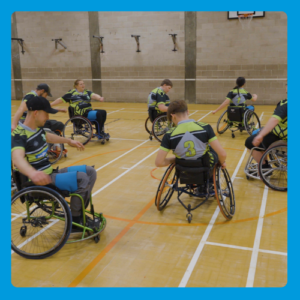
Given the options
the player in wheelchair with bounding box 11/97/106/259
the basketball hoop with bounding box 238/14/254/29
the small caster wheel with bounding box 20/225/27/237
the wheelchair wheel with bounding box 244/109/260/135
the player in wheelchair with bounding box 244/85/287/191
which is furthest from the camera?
the basketball hoop with bounding box 238/14/254/29

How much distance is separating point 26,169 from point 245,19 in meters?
10.5

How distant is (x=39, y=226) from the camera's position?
300 cm

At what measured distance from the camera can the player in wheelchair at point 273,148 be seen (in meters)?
3.54

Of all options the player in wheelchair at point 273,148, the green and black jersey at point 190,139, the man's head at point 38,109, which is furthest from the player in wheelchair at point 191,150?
the man's head at point 38,109

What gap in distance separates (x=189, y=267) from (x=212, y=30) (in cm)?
1050

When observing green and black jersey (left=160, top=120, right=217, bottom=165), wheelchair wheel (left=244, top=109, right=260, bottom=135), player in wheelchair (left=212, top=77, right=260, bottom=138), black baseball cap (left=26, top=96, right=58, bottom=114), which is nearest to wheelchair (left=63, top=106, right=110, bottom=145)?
player in wheelchair (left=212, top=77, right=260, bottom=138)

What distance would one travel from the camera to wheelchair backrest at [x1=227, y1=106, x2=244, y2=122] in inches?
258

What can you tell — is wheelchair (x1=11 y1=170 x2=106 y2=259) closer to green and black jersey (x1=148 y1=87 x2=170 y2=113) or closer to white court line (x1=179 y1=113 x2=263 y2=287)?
white court line (x1=179 y1=113 x2=263 y2=287)

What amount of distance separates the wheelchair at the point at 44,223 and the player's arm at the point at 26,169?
107mm

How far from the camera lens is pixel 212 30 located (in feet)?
37.8

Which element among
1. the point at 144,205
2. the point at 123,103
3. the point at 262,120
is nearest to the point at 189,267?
the point at 144,205

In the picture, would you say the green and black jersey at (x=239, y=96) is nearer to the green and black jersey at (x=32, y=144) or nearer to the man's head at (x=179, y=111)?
the man's head at (x=179, y=111)

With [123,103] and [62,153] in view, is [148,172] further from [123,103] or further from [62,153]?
[123,103]

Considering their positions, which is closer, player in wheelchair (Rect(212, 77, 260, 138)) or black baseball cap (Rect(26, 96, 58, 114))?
black baseball cap (Rect(26, 96, 58, 114))
